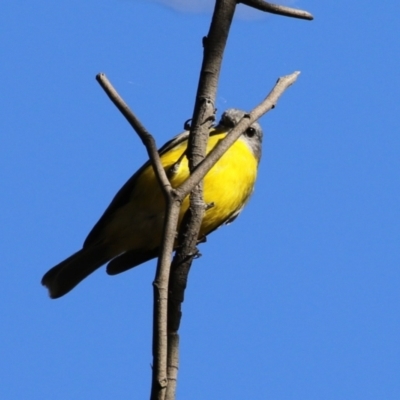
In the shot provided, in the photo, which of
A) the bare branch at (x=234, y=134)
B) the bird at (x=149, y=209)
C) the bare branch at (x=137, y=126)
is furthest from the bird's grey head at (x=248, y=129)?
the bare branch at (x=137, y=126)

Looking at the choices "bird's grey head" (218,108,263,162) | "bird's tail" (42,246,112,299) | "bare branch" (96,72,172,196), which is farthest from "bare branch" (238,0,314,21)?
"bird's tail" (42,246,112,299)

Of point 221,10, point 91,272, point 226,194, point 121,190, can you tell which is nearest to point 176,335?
point 221,10

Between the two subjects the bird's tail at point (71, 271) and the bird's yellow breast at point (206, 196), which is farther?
the bird's tail at point (71, 271)

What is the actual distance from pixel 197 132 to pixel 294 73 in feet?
1.44

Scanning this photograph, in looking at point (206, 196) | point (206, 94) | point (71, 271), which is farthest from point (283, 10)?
point (71, 271)

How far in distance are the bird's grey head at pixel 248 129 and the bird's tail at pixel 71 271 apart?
1.52m

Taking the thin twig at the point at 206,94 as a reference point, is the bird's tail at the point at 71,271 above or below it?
above

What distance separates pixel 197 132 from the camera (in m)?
3.35

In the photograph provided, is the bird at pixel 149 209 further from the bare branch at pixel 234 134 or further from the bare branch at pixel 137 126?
the bare branch at pixel 137 126

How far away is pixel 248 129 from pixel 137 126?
391 centimetres

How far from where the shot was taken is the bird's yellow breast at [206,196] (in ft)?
20.4

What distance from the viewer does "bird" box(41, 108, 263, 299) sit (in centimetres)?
625

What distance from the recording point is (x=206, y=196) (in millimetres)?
6211

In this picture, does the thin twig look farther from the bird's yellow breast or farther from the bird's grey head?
the bird's grey head
